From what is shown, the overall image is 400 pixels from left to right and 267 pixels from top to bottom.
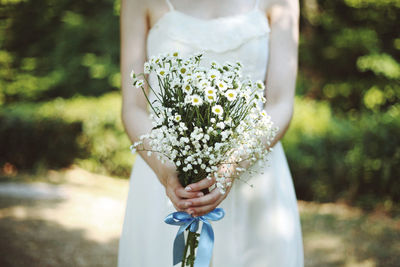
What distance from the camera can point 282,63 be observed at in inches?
75.8

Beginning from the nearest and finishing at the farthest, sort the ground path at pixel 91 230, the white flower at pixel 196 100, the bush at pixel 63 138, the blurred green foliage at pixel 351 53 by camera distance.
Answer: the white flower at pixel 196 100, the ground path at pixel 91 230, the bush at pixel 63 138, the blurred green foliage at pixel 351 53

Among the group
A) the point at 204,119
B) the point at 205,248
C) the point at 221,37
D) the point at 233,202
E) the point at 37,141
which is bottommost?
the point at 205,248

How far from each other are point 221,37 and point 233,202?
82 centimetres

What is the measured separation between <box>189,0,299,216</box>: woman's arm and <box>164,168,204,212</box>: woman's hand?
56 centimetres

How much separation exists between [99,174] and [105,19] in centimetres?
530

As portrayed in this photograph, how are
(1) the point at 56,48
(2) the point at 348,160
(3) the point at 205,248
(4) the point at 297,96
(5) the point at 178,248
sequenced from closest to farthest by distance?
(3) the point at 205,248
(5) the point at 178,248
(2) the point at 348,160
(4) the point at 297,96
(1) the point at 56,48

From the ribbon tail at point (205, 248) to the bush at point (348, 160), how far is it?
519 cm

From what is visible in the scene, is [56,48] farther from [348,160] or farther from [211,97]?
[211,97]

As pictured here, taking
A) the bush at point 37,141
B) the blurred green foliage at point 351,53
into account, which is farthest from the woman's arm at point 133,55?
the blurred green foliage at point 351,53

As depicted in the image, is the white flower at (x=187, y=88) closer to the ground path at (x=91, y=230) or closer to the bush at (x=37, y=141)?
the ground path at (x=91, y=230)

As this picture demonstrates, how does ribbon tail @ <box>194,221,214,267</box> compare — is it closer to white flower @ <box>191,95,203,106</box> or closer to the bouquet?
the bouquet

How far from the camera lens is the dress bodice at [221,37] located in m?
1.94

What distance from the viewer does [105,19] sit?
37.3 feet

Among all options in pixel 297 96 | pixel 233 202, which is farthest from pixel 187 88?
pixel 297 96
